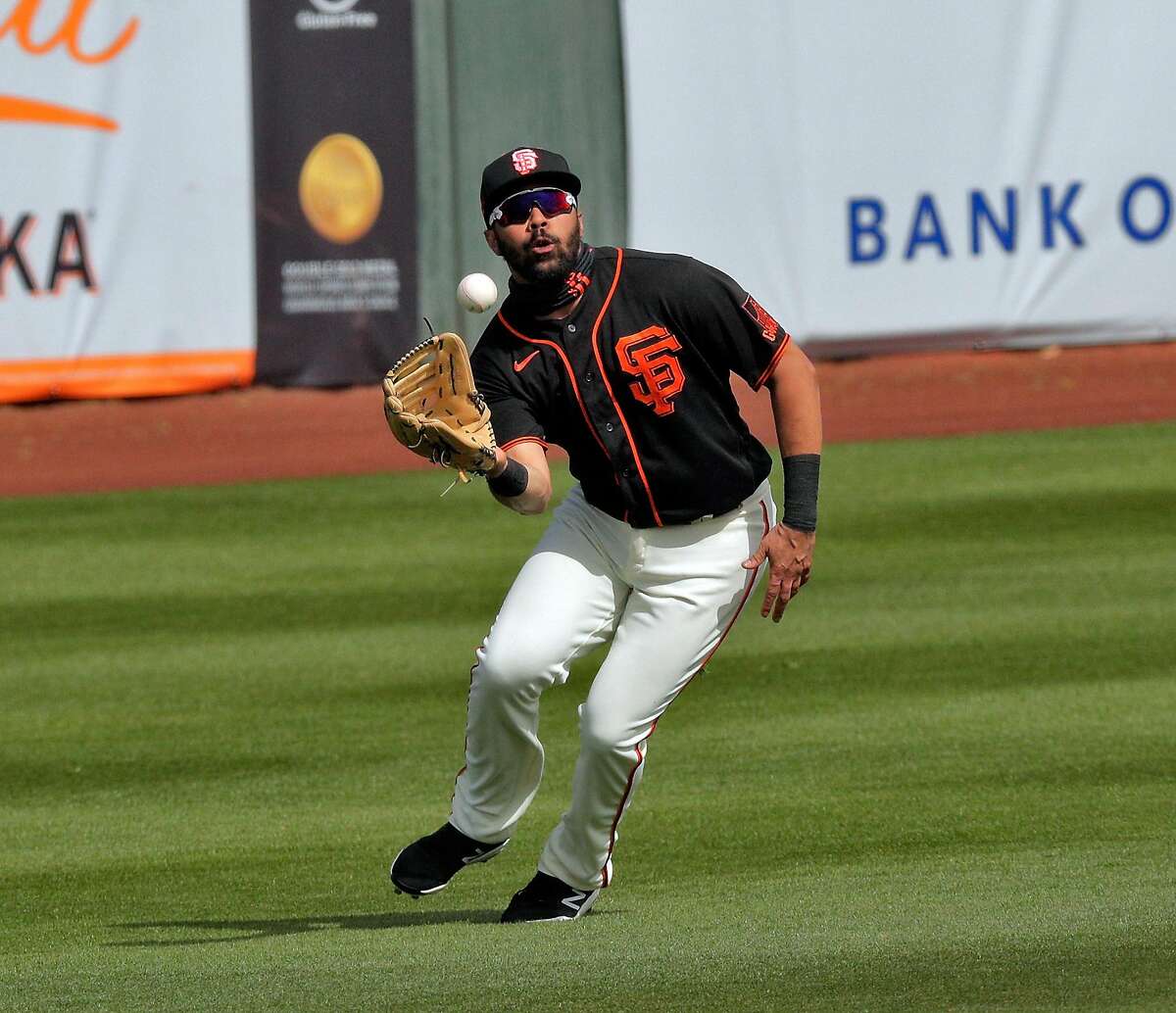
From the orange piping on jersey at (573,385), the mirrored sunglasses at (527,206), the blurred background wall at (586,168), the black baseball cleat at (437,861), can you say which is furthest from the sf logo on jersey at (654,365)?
the blurred background wall at (586,168)

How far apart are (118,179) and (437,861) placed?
35.9ft

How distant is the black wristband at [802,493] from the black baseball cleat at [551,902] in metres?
1.03

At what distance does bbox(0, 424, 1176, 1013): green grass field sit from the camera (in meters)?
4.22

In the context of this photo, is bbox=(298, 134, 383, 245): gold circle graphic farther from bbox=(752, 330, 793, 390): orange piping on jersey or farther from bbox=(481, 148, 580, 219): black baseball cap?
bbox=(752, 330, 793, 390): orange piping on jersey

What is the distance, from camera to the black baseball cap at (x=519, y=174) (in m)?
4.88

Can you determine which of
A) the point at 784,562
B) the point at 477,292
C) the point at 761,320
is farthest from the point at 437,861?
the point at 761,320

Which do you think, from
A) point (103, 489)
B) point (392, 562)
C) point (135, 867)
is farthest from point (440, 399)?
point (103, 489)

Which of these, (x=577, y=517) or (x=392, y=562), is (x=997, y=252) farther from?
(x=577, y=517)

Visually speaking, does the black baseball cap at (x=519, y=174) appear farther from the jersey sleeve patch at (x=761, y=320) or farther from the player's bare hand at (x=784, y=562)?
the player's bare hand at (x=784, y=562)

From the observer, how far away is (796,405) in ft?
16.4

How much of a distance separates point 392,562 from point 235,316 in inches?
214

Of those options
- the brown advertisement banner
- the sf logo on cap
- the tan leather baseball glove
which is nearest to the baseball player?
the sf logo on cap

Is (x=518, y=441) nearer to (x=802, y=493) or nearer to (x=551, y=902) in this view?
(x=802, y=493)

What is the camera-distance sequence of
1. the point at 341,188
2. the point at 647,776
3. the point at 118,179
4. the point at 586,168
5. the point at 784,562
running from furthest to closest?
the point at 586,168 < the point at 341,188 < the point at 118,179 < the point at 647,776 < the point at 784,562
